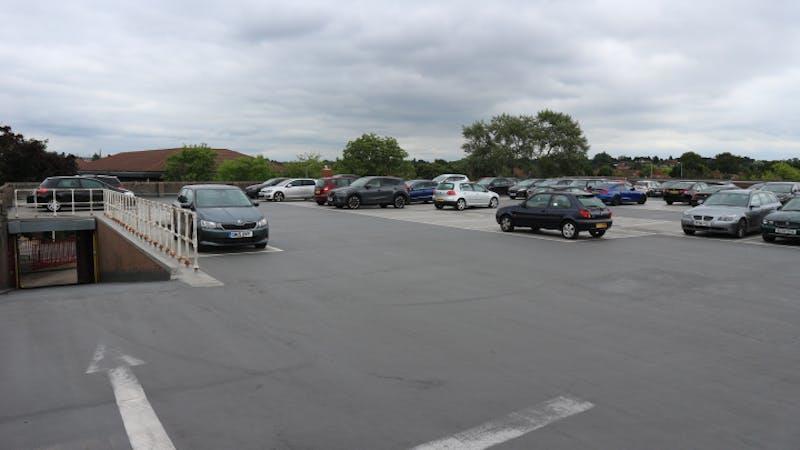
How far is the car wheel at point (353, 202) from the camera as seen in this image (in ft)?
99.3

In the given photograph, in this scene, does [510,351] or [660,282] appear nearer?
[510,351]

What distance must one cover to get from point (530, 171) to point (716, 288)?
70914 mm

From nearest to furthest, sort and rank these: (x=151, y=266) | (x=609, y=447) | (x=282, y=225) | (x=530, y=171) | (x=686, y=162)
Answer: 1. (x=609, y=447)
2. (x=151, y=266)
3. (x=282, y=225)
4. (x=530, y=171)
5. (x=686, y=162)

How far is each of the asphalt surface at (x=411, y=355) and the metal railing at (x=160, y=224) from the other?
2.52 ft

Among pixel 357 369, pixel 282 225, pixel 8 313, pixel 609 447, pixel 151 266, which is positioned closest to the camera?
pixel 609 447

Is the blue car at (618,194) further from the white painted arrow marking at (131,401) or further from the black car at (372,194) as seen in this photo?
the white painted arrow marking at (131,401)

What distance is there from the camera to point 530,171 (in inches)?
3137

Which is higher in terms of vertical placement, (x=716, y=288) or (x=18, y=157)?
(x=18, y=157)

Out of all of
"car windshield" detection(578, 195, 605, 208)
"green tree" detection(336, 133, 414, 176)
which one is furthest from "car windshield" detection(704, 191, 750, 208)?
"green tree" detection(336, 133, 414, 176)

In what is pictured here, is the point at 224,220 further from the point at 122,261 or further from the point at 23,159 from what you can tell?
the point at 23,159

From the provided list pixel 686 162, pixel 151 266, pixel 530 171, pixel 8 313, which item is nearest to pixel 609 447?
pixel 8 313

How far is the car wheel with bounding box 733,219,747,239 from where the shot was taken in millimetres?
18719

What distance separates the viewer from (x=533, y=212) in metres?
19.1

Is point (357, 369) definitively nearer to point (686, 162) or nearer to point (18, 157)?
point (18, 157)
